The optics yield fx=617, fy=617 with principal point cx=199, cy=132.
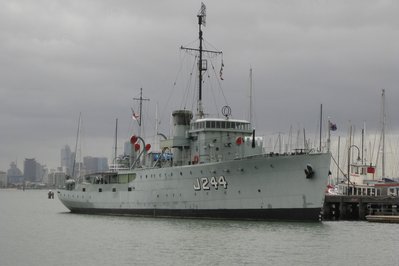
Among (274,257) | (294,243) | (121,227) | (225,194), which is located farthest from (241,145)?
(274,257)

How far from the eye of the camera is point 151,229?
3962 cm

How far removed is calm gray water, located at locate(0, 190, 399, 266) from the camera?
27.3 metres

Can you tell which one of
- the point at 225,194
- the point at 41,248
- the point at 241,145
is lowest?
the point at 41,248

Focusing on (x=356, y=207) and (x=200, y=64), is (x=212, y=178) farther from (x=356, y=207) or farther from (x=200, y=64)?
(x=356, y=207)

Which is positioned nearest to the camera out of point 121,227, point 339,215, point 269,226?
point 269,226

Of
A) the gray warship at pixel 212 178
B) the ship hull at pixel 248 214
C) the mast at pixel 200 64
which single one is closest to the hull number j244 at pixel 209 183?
the gray warship at pixel 212 178

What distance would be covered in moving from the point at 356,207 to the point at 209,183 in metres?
14.9

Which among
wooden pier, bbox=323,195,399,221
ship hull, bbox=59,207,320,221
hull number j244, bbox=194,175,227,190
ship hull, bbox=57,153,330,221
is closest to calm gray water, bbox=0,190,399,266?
ship hull, bbox=59,207,320,221

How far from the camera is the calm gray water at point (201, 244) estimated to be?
27.3 metres

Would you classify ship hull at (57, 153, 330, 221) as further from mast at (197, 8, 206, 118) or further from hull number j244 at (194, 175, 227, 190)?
mast at (197, 8, 206, 118)

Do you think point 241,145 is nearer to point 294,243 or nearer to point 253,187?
point 253,187

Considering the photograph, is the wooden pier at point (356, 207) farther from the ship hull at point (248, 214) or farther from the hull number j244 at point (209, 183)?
the hull number j244 at point (209, 183)

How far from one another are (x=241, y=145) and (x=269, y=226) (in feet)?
25.0

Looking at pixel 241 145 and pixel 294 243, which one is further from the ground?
pixel 241 145
